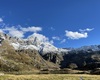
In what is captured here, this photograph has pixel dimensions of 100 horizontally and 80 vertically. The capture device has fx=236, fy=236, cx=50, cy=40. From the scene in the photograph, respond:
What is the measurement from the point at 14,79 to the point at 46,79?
10.5m

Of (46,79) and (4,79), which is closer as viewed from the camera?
(4,79)

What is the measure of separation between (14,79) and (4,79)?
2.62 metres

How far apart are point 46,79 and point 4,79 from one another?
42.9 feet

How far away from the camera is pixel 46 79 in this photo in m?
68.2

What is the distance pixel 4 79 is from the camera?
60.8 m

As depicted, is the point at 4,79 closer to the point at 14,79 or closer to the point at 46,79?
the point at 14,79

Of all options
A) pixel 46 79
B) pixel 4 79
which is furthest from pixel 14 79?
pixel 46 79

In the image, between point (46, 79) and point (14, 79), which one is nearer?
point (14, 79)

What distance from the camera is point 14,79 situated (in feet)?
203
